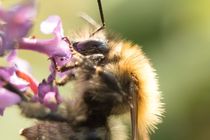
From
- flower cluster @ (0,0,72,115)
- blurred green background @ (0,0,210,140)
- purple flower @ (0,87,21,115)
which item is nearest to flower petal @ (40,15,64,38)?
flower cluster @ (0,0,72,115)

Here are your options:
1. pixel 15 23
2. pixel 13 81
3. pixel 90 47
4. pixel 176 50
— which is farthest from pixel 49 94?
pixel 176 50

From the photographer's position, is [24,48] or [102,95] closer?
[24,48]

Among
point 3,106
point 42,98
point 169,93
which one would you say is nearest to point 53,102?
point 42,98

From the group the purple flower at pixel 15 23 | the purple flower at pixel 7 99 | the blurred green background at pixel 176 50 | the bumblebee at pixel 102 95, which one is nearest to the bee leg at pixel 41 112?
the bumblebee at pixel 102 95

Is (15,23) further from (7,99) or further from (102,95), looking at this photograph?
(102,95)

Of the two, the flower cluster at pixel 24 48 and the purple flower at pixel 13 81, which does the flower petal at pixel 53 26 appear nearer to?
the flower cluster at pixel 24 48

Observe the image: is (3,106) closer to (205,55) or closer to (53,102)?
(53,102)
